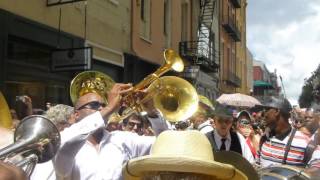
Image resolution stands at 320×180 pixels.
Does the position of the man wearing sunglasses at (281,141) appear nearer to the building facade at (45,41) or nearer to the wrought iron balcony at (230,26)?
the building facade at (45,41)

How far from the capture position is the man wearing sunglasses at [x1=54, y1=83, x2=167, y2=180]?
3250mm

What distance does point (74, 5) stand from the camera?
10484 millimetres

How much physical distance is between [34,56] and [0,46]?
1302mm

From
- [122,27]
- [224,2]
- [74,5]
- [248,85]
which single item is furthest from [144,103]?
[248,85]

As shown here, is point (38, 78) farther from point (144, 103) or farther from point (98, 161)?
point (98, 161)

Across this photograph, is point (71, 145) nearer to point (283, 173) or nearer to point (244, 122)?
point (283, 173)

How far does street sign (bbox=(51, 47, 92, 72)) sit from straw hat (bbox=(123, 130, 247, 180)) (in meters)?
7.44

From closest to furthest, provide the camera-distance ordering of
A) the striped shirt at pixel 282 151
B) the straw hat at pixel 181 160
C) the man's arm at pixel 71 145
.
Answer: the straw hat at pixel 181 160 → the man's arm at pixel 71 145 → the striped shirt at pixel 282 151

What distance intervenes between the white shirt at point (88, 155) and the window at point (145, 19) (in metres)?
11.7

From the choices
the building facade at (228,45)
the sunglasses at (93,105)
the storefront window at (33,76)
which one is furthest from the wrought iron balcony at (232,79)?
the sunglasses at (93,105)

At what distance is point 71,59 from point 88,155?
21.3 feet

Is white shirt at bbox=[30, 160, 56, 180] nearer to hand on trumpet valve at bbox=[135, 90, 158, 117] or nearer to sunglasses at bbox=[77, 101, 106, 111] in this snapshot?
sunglasses at bbox=[77, 101, 106, 111]

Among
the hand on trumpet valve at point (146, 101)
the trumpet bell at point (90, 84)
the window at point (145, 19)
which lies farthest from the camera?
the window at point (145, 19)

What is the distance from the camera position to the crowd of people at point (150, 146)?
2.19m
